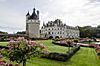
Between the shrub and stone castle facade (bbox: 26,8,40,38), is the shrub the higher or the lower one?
the lower one

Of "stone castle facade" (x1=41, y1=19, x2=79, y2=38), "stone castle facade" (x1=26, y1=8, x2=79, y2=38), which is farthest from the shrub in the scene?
"stone castle facade" (x1=41, y1=19, x2=79, y2=38)

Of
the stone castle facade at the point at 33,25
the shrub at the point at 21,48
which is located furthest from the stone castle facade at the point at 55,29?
the shrub at the point at 21,48

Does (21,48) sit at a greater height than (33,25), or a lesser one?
lesser

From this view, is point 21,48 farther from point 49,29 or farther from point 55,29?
point 49,29

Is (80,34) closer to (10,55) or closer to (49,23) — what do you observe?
(49,23)

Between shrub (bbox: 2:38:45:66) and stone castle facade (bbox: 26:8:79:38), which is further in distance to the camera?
stone castle facade (bbox: 26:8:79:38)

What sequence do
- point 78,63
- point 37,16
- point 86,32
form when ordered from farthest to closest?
point 86,32 < point 37,16 < point 78,63

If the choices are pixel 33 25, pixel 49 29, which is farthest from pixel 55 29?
pixel 33 25

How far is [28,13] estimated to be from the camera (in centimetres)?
7794

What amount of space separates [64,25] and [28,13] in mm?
26955

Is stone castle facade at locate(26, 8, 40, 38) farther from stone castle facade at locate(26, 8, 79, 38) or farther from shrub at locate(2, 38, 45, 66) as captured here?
shrub at locate(2, 38, 45, 66)

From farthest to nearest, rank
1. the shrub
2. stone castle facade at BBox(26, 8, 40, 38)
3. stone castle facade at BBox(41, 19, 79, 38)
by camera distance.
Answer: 1. stone castle facade at BBox(41, 19, 79, 38)
2. stone castle facade at BBox(26, 8, 40, 38)
3. the shrub

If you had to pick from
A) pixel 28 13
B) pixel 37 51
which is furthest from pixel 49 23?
pixel 37 51

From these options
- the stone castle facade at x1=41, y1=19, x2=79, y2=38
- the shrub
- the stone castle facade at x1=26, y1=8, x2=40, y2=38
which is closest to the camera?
the shrub
